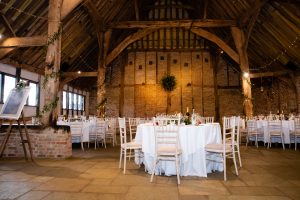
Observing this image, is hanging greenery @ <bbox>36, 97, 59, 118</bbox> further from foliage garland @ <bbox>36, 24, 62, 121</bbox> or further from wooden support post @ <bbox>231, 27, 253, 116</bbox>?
wooden support post @ <bbox>231, 27, 253, 116</bbox>

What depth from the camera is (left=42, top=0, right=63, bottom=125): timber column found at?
224 inches

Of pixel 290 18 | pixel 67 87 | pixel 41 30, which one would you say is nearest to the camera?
pixel 290 18

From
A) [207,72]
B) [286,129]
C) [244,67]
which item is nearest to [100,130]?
[286,129]

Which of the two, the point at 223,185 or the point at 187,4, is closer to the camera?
the point at 223,185

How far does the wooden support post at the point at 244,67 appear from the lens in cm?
1015

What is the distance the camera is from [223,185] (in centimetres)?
345

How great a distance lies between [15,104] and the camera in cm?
488

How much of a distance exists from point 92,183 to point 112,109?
1270 centimetres

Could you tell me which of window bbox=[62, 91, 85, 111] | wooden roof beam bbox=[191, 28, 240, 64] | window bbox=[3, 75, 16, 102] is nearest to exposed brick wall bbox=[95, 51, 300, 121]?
window bbox=[62, 91, 85, 111]

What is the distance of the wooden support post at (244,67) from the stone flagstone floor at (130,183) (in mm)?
5432

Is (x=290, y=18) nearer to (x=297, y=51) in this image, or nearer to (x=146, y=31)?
(x=297, y=51)

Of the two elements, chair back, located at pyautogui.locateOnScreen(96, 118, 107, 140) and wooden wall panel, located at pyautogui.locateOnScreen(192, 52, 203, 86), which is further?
wooden wall panel, located at pyautogui.locateOnScreen(192, 52, 203, 86)

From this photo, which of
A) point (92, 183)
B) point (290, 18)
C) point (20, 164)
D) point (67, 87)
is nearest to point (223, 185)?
point (92, 183)

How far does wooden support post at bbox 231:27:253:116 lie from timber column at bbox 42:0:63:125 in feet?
24.0
